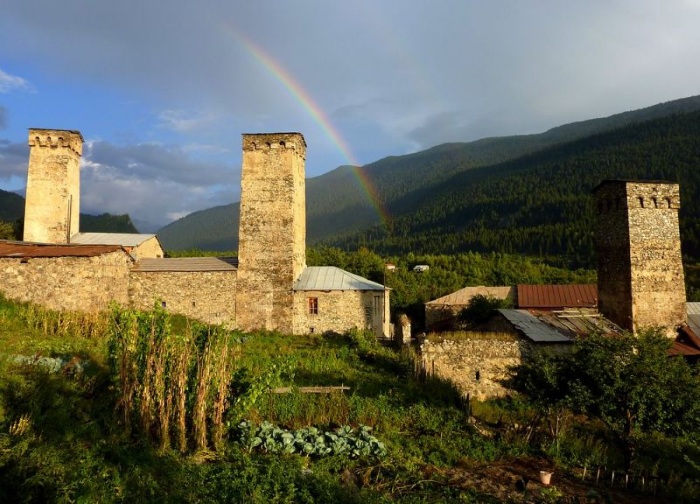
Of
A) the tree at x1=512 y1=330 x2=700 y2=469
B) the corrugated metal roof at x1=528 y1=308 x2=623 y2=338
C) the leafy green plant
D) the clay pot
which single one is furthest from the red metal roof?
the leafy green plant

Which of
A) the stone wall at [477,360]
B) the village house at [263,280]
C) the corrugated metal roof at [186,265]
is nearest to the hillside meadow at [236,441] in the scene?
the stone wall at [477,360]

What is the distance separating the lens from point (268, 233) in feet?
79.4

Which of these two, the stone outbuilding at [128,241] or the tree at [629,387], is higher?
the stone outbuilding at [128,241]

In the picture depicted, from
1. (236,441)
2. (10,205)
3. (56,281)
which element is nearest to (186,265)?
(56,281)

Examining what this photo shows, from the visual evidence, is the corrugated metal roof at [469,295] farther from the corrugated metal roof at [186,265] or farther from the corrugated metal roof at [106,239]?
the corrugated metal roof at [106,239]

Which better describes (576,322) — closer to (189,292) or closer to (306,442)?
(306,442)

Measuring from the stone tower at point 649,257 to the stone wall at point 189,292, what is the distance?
1943 cm

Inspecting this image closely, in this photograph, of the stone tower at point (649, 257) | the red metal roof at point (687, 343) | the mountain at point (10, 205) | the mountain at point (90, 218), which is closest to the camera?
the red metal roof at point (687, 343)

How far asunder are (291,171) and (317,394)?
14.7 metres

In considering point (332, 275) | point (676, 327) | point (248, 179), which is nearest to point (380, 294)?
point (332, 275)

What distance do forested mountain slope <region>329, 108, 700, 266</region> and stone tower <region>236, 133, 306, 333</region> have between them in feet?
189

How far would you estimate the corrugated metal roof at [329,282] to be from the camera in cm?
2377

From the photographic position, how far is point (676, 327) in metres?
20.8

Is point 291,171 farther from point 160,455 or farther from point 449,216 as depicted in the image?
point 449,216
